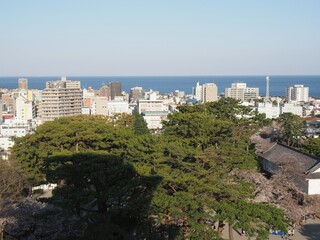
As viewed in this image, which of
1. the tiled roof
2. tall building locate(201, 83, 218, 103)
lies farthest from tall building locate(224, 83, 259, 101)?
the tiled roof

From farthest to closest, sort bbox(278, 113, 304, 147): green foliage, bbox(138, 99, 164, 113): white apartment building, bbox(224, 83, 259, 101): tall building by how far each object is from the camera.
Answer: bbox(224, 83, 259, 101): tall building → bbox(138, 99, 164, 113): white apartment building → bbox(278, 113, 304, 147): green foliage

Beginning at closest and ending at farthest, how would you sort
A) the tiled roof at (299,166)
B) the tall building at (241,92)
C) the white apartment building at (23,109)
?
the tiled roof at (299,166)
the white apartment building at (23,109)
the tall building at (241,92)

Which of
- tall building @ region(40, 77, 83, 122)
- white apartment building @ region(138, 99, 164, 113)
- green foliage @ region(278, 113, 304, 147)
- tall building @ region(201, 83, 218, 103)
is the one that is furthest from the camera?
tall building @ region(201, 83, 218, 103)

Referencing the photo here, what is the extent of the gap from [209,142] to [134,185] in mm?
6888

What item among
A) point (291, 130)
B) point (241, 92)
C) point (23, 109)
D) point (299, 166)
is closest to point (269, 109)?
point (291, 130)

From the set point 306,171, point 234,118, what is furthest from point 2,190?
point 234,118

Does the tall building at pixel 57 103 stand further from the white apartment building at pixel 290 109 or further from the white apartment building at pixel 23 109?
the white apartment building at pixel 290 109

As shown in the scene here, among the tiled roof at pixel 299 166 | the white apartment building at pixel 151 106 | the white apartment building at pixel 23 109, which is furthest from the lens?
the white apartment building at pixel 151 106

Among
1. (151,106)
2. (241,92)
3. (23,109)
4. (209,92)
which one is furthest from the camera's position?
(241,92)

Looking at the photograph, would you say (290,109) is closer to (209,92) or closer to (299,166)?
(209,92)

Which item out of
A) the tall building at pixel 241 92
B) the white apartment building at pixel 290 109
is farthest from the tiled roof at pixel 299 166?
the tall building at pixel 241 92

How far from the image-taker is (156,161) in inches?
479

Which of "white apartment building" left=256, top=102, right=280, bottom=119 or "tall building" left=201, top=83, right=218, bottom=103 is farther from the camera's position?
"tall building" left=201, top=83, right=218, bottom=103

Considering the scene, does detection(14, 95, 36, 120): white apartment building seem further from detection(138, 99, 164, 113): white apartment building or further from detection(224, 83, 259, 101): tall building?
detection(224, 83, 259, 101): tall building
